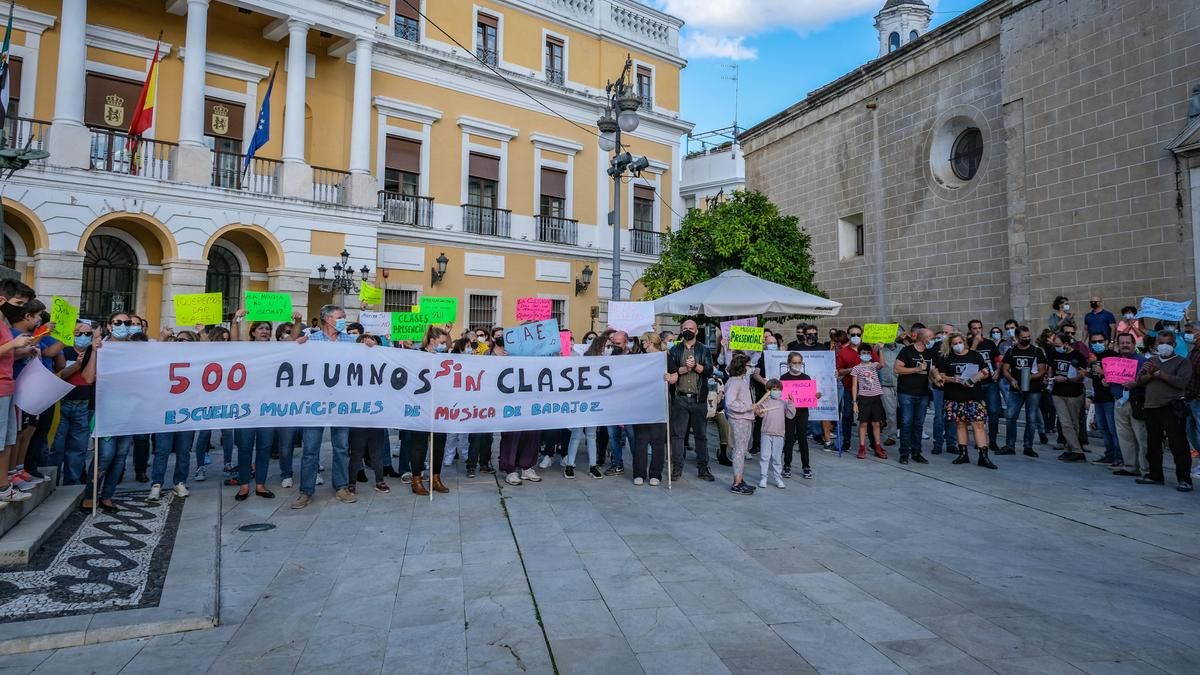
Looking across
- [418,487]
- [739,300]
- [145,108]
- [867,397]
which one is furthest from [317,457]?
[145,108]

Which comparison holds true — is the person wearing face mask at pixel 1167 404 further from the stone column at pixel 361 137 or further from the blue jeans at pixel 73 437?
the stone column at pixel 361 137

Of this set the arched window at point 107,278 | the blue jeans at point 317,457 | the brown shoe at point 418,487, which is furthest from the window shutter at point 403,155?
the brown shoe at point 418,487

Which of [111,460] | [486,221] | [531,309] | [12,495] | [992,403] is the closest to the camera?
[12,495]

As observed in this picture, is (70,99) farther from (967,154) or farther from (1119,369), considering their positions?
(967,154)

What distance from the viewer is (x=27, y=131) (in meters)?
15.3

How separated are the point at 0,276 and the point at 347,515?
4.46 m

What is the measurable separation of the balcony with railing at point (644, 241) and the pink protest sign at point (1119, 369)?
63.6 feet

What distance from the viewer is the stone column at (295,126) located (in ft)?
59.2

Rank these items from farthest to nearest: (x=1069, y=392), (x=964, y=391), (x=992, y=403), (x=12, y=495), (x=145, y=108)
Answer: (x=145, y=108) → (x=992, y=403) → (x=1069, y=392) → (x=964, y=391) → (x=12, y=495)

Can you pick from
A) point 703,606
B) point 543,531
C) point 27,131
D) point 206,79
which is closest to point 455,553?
point 543,531

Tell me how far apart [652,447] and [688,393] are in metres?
0.83

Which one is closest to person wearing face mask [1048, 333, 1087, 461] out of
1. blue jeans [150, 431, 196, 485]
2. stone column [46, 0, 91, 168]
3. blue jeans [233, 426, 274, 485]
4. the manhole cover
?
the manhole cover

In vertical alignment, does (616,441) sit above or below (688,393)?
below

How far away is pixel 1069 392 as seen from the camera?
9.63 m
